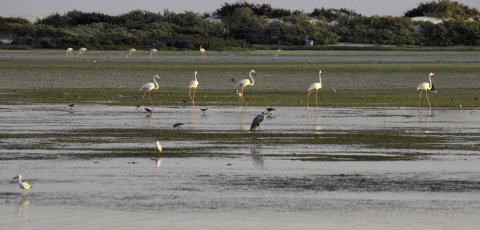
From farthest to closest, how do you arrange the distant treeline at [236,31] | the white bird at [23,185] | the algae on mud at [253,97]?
the distant treeline at [236,31] < the algae on mud at [253,97] < the white bird at [23,185]

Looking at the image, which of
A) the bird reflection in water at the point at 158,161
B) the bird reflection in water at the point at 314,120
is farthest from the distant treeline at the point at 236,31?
the bird reflection in water at the point at 158,161

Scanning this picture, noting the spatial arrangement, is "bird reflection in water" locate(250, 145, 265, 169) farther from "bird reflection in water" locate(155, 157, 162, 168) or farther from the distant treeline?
the distant treeline

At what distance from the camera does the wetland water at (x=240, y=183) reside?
13.5m

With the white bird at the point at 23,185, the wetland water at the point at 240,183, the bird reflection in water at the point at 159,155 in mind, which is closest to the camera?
the wetland water at the point at 240,183

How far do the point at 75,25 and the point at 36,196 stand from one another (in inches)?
3144

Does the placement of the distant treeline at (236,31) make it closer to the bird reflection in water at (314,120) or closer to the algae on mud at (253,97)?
the algae on mud at (253,97)

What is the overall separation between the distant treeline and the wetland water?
180 feet

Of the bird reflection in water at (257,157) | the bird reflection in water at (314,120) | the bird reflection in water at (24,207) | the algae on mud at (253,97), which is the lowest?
the algae on mud at (253,97)

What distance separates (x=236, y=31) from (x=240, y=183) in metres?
69.4

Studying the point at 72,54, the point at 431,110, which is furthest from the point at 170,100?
the point at 72,54

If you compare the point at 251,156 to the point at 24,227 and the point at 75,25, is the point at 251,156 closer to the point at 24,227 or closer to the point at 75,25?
the point at 24,227

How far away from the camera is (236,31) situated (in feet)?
280

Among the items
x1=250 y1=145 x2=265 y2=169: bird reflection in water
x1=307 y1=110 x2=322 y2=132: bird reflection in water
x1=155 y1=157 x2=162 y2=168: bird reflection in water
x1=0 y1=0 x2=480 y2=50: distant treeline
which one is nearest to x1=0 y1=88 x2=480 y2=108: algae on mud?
x1=307 y1=110 x2=322 y2=132: bird reflection in water

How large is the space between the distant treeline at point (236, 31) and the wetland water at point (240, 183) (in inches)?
2163
